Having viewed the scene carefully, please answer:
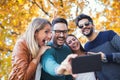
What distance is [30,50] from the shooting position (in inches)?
141

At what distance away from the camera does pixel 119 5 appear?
9.40m

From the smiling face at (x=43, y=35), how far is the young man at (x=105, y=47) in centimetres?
95

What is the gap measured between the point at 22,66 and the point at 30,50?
210 mm

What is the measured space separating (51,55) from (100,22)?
7.66 m

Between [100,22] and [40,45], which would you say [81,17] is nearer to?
[40,45]

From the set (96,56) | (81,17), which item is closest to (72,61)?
(96,56)

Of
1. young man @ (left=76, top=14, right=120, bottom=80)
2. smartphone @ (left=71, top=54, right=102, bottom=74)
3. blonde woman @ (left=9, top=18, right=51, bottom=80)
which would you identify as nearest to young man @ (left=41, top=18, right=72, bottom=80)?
blonde woman @ (left=9, top=18, right=51, bottom=80)

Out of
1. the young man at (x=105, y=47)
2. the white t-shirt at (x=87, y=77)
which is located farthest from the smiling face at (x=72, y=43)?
the white t-shirt at (x=87, y=77)

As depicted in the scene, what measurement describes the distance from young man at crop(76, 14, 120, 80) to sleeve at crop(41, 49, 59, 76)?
102 cm

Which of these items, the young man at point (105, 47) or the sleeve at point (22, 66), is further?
the young man at point (105, 47)

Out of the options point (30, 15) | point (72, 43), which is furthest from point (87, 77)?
point (30, 15)

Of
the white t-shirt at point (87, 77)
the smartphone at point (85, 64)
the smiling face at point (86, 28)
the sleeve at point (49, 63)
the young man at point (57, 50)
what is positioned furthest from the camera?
the smiling face at point (86, 28)

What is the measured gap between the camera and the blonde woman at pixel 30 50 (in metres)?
3.51

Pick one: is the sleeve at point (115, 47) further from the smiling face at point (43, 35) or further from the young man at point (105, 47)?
the smiling face at point (43, 35)
